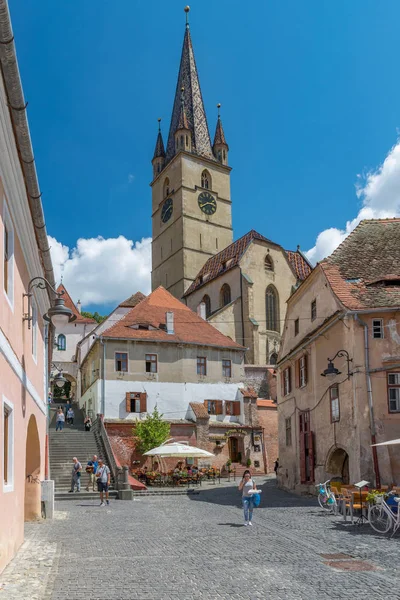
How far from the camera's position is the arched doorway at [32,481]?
17750 millimetres

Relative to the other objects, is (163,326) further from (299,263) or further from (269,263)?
(299,263)

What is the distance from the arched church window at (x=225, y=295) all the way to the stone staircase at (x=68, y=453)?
25.6 m

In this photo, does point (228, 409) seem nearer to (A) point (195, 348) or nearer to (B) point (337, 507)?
(A) point (195, 348)

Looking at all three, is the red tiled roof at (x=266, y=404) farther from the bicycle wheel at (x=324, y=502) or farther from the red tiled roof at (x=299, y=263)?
the bicycle wheel at (x=324, y=502)

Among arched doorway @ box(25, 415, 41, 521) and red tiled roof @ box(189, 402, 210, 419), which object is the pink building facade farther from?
red tiled roof @ box(189, 402, 210, 419)

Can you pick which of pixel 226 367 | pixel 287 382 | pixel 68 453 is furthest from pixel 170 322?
pixel 287 382

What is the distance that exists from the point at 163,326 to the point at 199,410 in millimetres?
6314

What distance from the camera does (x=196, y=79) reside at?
9350cm

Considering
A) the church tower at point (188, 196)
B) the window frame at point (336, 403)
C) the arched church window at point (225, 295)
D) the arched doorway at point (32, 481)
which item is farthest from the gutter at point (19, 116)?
the church tower at point (188, 196)

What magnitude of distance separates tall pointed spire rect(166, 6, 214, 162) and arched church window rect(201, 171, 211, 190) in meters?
2.94

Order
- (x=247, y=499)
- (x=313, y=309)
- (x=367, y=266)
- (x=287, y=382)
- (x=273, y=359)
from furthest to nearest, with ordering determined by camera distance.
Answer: (x=273, y=359)
(x=287, y=382)
(x=313, y=309)
(x=367, y=266)
(x=247, y=499)

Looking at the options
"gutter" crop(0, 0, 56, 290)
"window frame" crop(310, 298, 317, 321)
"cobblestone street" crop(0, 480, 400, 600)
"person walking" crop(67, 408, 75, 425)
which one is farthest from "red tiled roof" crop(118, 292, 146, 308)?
"gutter" crop(0, 0, 56, 290)

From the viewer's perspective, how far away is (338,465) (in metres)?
25.2

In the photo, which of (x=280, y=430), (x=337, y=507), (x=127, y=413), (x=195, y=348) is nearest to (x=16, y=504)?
(x=337, y=507)
